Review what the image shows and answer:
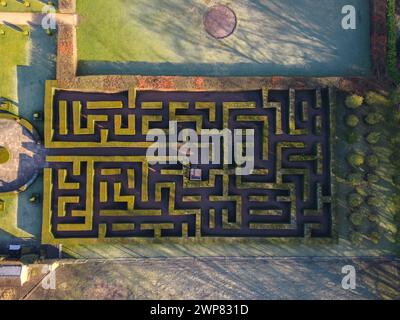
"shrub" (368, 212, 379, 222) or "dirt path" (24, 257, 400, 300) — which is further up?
"shrub" (368, 212, 379, 222)

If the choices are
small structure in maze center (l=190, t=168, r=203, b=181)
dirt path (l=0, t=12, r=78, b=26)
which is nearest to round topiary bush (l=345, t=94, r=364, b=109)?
small structure in maze center (l=190, t=168, r=203, b=181)

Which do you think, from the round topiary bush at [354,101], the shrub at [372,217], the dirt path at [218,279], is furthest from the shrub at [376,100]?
the dirt path at [218,279]

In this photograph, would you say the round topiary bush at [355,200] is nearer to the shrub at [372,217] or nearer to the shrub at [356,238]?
the shrub at [372,217]

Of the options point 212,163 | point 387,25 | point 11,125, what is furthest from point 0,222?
point 387,25

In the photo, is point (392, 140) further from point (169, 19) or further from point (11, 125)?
point (11, 125)

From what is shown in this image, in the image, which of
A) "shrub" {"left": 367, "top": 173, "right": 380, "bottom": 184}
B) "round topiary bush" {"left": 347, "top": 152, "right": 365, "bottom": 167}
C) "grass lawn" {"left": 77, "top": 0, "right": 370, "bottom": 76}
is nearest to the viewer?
"round topiary bush" {"left": 347, "top": 152, "right": 365, "bottom": 167}

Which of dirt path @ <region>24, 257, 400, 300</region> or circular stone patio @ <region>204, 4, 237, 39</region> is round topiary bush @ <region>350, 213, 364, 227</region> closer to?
dirt path @ <region>24, 257, 400, 300</region>

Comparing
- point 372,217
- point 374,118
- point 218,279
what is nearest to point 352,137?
point 374,118
